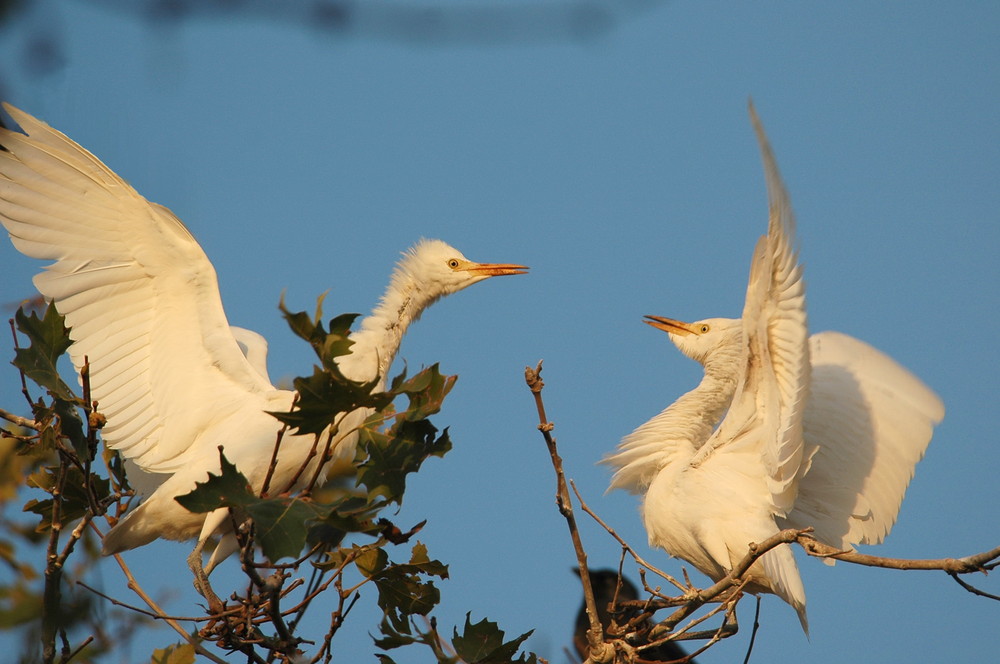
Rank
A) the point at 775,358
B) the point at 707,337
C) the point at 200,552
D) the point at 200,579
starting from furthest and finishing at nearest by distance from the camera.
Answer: the point at 707,337 < the point at 775,358 < the point at 200,552 < the point at 200,579

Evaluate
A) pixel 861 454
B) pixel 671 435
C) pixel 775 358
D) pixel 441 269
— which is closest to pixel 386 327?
pixel 441 269

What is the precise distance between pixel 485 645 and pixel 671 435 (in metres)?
2.69

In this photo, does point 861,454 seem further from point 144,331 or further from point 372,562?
point 144,331

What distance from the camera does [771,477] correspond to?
19.1ft

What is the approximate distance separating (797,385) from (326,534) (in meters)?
2.53

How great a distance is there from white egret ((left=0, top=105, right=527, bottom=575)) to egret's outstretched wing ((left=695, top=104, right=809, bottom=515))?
2.14m

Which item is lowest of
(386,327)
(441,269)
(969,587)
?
(969,587)

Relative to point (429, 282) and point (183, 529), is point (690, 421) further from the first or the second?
point (183, 529)

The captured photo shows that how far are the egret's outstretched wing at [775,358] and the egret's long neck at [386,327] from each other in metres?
1.95

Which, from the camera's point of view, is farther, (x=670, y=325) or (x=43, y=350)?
(x=670, y=325)

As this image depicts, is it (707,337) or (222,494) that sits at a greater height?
(707,337)

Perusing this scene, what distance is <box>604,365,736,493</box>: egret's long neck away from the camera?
6617 millimetres

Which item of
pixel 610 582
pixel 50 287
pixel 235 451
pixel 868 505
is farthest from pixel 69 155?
pixel 610 582

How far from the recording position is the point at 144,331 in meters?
5.46
